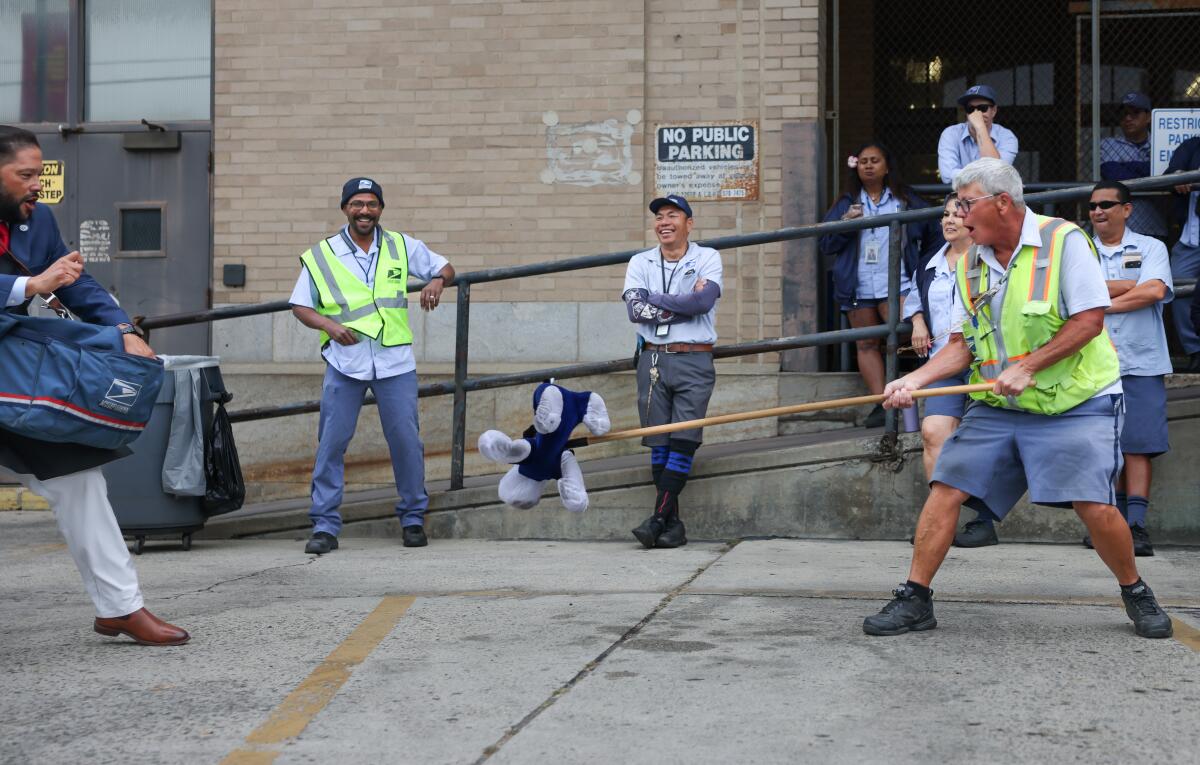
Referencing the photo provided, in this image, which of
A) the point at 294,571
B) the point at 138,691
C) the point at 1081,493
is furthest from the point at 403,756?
the point at 294,571

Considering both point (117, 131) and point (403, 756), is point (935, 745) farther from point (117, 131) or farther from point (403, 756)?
point (117, 131)

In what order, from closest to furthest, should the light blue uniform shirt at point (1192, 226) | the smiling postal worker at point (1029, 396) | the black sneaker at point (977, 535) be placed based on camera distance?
the smiling postal worker at point (1029, 396) < the black sneaker at point (977, 535) < the light blue uniform shirt at point (1192, 226)

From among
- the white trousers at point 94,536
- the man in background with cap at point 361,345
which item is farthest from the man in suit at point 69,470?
the man in background with cap at point 361,345

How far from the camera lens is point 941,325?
7492 millimetres

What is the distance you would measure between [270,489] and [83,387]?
17.5 feet

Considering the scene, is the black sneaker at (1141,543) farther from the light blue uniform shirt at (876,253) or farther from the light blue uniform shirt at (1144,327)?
the light blue uniform shirt at (876,253)

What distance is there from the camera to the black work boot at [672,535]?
7.59 metres

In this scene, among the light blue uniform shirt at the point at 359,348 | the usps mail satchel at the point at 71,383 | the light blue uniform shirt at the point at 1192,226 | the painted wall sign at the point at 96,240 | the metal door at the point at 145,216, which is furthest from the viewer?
the painted wall sign at the point at 96,240

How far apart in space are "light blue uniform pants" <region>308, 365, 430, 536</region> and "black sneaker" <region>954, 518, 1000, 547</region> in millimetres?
2926

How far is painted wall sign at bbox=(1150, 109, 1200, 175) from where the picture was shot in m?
9.34

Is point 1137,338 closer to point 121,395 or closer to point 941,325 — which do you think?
point 941,325

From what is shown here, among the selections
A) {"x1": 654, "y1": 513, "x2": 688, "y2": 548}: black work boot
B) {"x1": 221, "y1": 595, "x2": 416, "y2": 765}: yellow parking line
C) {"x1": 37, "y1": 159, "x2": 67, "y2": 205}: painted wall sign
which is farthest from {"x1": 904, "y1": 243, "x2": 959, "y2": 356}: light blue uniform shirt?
{"x1": 37, "y1": 159, "x2": 67, "y2": 205}: painted wall sign

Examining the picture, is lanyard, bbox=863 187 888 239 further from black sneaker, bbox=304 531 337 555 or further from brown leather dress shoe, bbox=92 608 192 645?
brown leather dress shoe, bbox=92 608 192 645

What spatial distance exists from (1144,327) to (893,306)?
1282 mm
